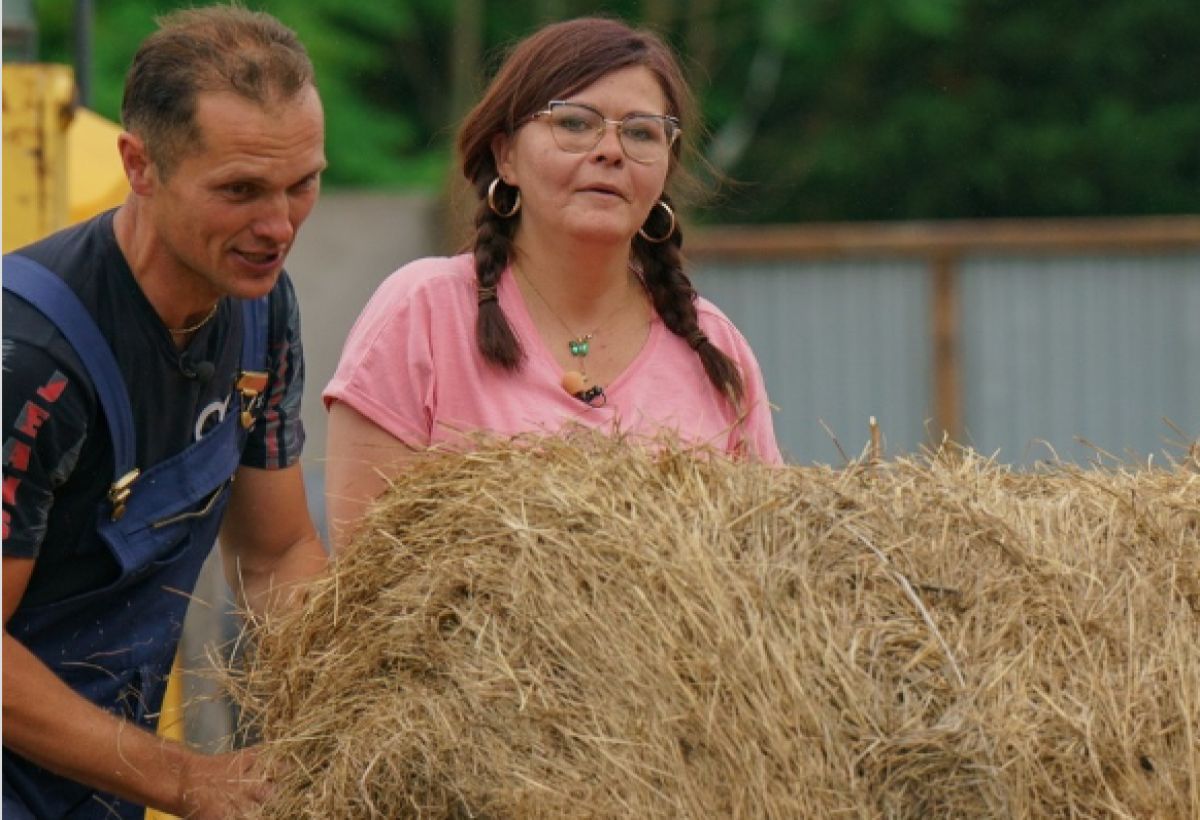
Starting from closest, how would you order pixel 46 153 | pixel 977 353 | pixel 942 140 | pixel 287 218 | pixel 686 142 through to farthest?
1. pixel 287 218
2. pixel 686 142
3. pixel 46 153
4. pixel 977 353
5. pixel 942 140

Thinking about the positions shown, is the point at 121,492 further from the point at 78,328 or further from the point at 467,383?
the point at 467,383

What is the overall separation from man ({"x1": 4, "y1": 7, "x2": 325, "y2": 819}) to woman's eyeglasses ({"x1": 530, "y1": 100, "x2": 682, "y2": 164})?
524 millimetres

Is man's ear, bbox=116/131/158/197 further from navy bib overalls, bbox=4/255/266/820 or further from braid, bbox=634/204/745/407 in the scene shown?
braid, bbox=634/204/745/407

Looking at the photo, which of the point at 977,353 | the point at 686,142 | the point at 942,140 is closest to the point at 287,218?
the point at 686,142

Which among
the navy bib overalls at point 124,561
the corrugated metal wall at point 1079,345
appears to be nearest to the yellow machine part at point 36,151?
the navy bib overalls at point 124,561

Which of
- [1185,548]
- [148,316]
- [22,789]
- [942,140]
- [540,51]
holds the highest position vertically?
[540,51]

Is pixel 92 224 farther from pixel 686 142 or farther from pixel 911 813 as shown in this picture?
pixel 911 813

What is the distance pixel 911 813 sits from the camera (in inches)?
113

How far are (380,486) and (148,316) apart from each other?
49 centimetres

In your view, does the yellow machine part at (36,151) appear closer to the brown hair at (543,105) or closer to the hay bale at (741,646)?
the brown hair at (543,105)

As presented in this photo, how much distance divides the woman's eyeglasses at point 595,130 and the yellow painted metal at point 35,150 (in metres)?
2.13

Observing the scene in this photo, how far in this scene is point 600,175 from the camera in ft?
12.7

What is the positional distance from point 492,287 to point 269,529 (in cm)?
63

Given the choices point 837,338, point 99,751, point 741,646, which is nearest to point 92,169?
point 99,751
